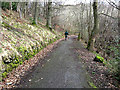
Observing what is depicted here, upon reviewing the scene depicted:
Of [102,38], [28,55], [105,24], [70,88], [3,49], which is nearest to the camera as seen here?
[70,88]

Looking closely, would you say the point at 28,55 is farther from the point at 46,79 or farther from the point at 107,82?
the point at 107,82

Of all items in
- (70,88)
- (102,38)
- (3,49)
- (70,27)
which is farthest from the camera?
(70,27)

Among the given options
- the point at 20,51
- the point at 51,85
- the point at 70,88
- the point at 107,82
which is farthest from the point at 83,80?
the point at 20,51

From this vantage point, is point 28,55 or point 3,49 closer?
point 3,49

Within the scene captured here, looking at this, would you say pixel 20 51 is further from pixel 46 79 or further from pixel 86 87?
pixel 86 87

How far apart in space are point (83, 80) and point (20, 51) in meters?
4.47

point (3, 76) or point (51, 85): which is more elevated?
point (3, 76)

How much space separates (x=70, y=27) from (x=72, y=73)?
47.0 m

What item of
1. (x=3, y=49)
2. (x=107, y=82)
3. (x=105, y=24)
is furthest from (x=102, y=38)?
(x=3, y=49)

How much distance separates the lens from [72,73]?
5.26 metres

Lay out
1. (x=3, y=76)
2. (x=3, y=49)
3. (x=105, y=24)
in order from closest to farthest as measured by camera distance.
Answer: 1. (x=3, y=76)
2. (x=3, y=49)
3. (x=105, y=24)

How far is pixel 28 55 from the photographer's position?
7.12m

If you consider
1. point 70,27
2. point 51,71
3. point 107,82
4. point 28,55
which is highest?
point 70,27

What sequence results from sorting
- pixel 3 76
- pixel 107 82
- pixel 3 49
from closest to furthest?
pixel 3 76 < pixel 107 82 < pixel 3 49
